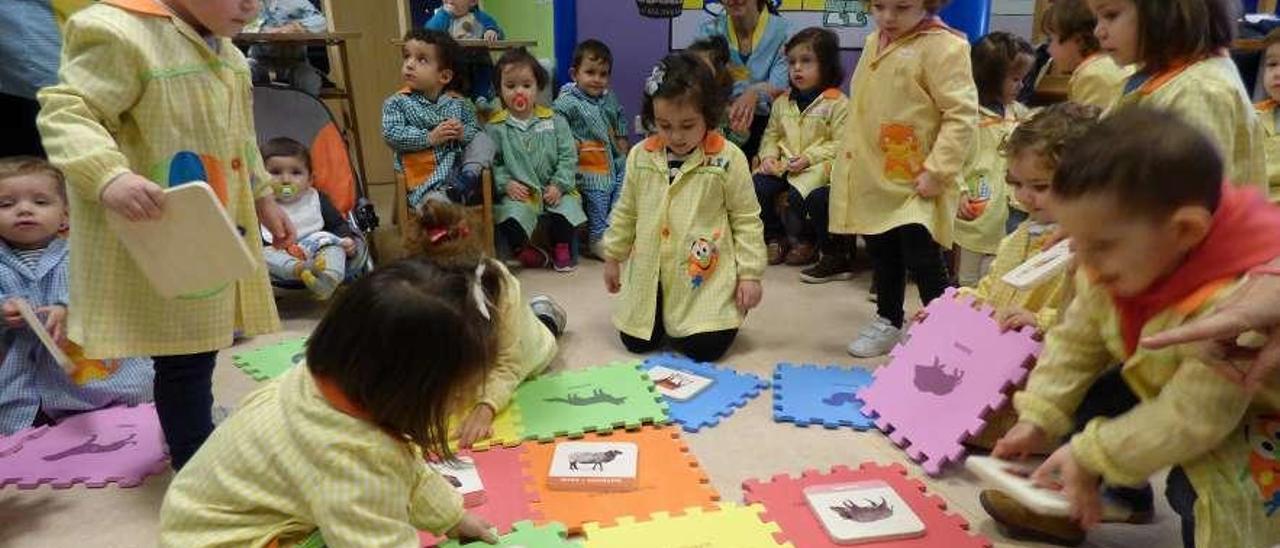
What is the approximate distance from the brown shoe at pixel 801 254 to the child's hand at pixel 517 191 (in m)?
1.08

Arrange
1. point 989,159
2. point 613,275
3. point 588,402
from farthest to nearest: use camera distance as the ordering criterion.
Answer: point 989,159 < point 613,275 < point 588,402

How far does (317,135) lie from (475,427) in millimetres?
1713

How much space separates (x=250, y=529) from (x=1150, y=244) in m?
1.13

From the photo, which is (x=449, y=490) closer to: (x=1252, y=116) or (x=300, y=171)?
(x=1252, y=116)

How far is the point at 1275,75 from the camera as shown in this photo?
255 cm

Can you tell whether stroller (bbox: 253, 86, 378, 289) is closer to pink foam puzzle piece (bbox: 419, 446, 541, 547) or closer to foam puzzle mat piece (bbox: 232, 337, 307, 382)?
foam puzzle mat piece (bbox: 232, 337, 307, 382)

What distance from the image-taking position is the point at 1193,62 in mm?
1445

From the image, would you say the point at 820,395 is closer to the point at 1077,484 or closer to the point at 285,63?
the point at 1077,484

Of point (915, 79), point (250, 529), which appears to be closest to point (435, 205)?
A: point (250, 529)

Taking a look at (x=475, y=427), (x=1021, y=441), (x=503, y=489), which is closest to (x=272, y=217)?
(x=475, y=427)

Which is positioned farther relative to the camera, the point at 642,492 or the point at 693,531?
the point at 642,492

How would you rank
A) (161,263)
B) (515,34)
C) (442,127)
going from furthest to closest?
1. (515,34)
2. (442,127)
3. (161,263)

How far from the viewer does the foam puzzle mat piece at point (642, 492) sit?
162 cm

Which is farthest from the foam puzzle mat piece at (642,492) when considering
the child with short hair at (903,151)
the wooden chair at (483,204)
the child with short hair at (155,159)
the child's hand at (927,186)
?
the wooden chair at (483,204)
